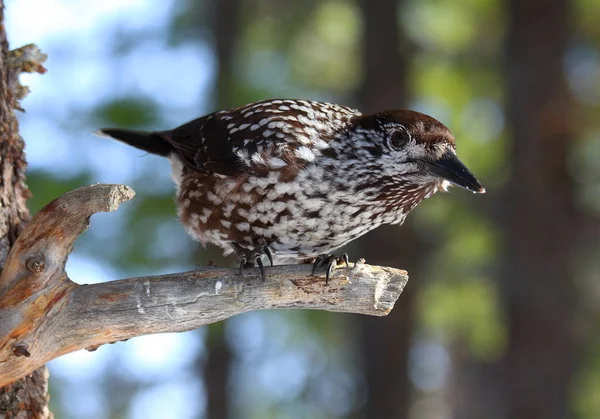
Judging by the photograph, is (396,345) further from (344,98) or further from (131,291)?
(131,291)

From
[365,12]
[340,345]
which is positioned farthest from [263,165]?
[340,345]

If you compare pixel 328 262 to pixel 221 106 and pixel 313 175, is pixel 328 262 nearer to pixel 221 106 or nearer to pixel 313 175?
pixel 313 175

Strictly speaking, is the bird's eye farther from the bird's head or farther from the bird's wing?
the bird's wing

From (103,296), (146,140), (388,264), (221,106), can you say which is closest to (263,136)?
(146,140)

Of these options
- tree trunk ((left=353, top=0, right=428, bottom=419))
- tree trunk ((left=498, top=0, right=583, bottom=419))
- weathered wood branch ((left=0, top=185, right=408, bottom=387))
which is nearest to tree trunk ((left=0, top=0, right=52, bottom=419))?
weathered wood branch ((left=0, top=185, right=408, bottom=387))

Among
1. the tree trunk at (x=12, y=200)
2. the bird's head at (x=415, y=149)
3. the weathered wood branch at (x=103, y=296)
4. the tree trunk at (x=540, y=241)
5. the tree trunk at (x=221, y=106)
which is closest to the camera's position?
the weathered wood branch at (x=103, y=296)

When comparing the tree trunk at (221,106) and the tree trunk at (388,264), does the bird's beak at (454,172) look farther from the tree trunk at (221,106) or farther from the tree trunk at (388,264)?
the tree trunk at (388,264)

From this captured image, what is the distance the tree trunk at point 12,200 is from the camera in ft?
9.90

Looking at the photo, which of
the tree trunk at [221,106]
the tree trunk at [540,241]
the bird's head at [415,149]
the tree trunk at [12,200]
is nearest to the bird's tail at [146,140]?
the tree trunk at [12,200]

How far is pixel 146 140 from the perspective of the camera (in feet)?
13.5

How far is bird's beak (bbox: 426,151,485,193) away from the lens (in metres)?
3.08

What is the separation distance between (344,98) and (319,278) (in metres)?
6.68

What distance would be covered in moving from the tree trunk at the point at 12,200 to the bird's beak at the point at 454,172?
1.79 meters

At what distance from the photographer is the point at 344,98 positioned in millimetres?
9461
